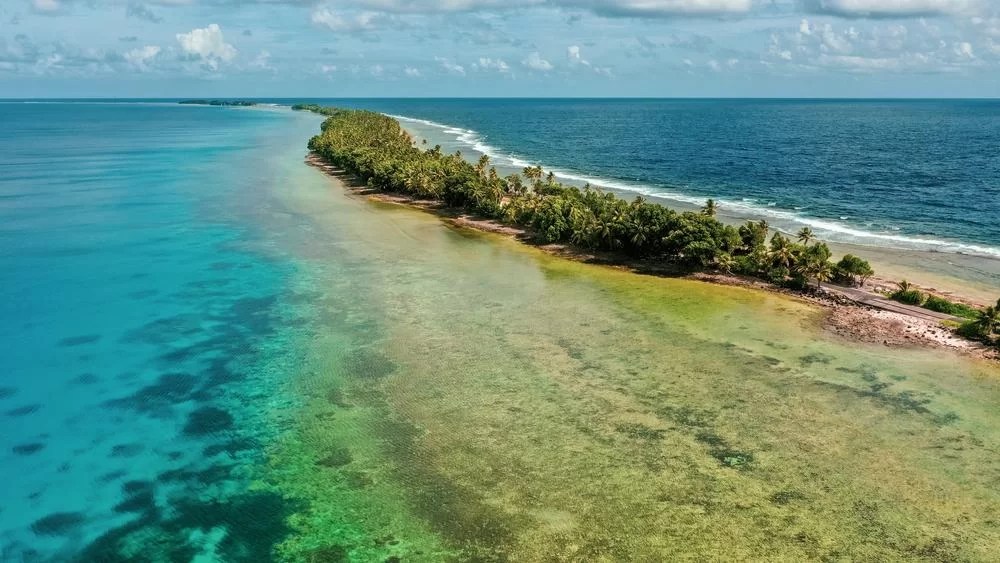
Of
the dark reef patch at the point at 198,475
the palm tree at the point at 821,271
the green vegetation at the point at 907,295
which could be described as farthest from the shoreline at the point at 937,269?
the dark reef patch at the point at 198,475

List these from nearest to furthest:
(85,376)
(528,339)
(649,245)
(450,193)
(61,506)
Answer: (61,506), (85,376), (528,339), (649,245), (450,193)

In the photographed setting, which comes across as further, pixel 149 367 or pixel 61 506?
pixel 149 367

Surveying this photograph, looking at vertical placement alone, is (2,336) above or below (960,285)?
below

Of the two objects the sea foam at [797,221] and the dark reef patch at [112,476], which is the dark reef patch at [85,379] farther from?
the sea foam at [797,221]

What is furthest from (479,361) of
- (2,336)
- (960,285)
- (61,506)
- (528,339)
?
(960,285)

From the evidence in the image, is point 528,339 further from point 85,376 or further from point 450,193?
point 450,193

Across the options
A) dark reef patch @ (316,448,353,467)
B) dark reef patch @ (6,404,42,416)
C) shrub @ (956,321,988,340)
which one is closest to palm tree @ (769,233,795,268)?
shrub @ (956,321,988,340)

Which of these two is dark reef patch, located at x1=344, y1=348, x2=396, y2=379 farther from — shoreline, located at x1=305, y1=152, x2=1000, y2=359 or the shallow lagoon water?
shoreline, located at x1=305, y1=152, x2=1000, y2=359

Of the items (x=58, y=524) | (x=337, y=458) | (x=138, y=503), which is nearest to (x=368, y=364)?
(x=337, y=458)
